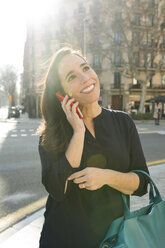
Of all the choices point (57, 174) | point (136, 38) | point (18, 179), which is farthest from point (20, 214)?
point (136, 38)

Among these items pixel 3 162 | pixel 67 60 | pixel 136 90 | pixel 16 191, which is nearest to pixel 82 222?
pixel 67 60

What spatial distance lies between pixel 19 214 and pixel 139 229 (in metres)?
3.25

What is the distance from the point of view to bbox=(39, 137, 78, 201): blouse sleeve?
122cm

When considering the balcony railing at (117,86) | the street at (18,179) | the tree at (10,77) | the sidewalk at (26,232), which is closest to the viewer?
→ the sidewalk at (26,232)

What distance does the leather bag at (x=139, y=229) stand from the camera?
3.43ft

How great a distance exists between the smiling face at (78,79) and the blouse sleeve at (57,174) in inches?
13.8

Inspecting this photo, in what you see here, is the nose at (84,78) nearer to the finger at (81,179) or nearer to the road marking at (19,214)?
the finger at (81,179)

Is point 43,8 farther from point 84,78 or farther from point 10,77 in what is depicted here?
point 84,78

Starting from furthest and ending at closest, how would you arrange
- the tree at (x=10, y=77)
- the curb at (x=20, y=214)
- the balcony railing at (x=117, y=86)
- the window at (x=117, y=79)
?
the tree at (x=10, y=77) < the window at (x=117, y=79) < the balcony railing at (x=117, y=86) < the curb at (x=20, y=214)

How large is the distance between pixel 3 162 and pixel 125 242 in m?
6.82

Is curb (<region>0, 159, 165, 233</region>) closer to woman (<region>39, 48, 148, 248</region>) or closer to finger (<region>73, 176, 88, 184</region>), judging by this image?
woman (<region>39, 48, 148, 248</region>)

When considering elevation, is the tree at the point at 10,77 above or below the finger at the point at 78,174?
above

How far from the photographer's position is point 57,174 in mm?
1218

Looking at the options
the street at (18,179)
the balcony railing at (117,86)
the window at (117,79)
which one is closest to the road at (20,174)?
the street at (18,179)
